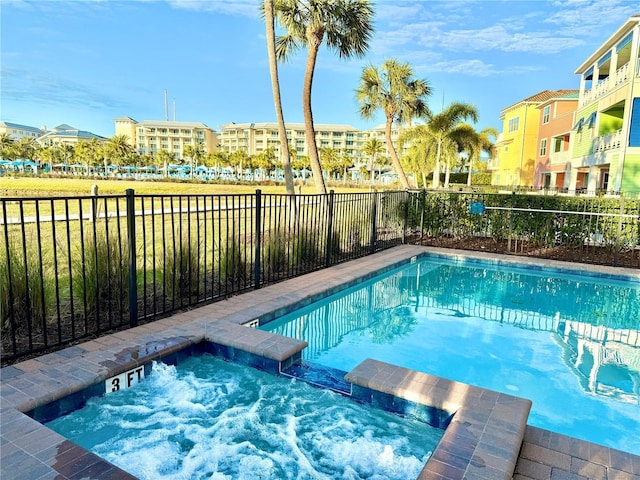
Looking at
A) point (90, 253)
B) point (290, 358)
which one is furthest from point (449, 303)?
point (90, 253)

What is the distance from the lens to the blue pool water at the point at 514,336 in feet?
13.2

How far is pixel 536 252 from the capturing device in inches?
410

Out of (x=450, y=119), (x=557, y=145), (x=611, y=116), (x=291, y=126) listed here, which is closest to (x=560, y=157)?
(x=557, y=145)

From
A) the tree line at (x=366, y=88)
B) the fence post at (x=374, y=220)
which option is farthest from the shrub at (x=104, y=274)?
the tree line at (x=366, y=88)

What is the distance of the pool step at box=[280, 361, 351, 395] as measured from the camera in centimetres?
374

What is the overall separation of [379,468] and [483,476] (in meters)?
0.71

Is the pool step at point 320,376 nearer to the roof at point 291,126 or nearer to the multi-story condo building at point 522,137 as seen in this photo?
the multi-story condo building at point 522,137

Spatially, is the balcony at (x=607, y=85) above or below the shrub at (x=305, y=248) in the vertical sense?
above

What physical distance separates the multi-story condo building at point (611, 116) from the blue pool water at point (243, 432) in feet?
48.9

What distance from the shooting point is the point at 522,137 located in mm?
35156

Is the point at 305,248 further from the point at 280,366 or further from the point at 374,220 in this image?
the point at 280,366

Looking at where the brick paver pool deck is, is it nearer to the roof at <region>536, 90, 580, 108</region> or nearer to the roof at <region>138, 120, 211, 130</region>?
the roof at <region>536, 90, 580, 108</region>

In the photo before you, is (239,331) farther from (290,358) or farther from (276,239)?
(276,239)

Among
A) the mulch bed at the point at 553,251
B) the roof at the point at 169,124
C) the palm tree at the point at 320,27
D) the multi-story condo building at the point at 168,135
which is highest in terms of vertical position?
the roof at the point at 169,124
